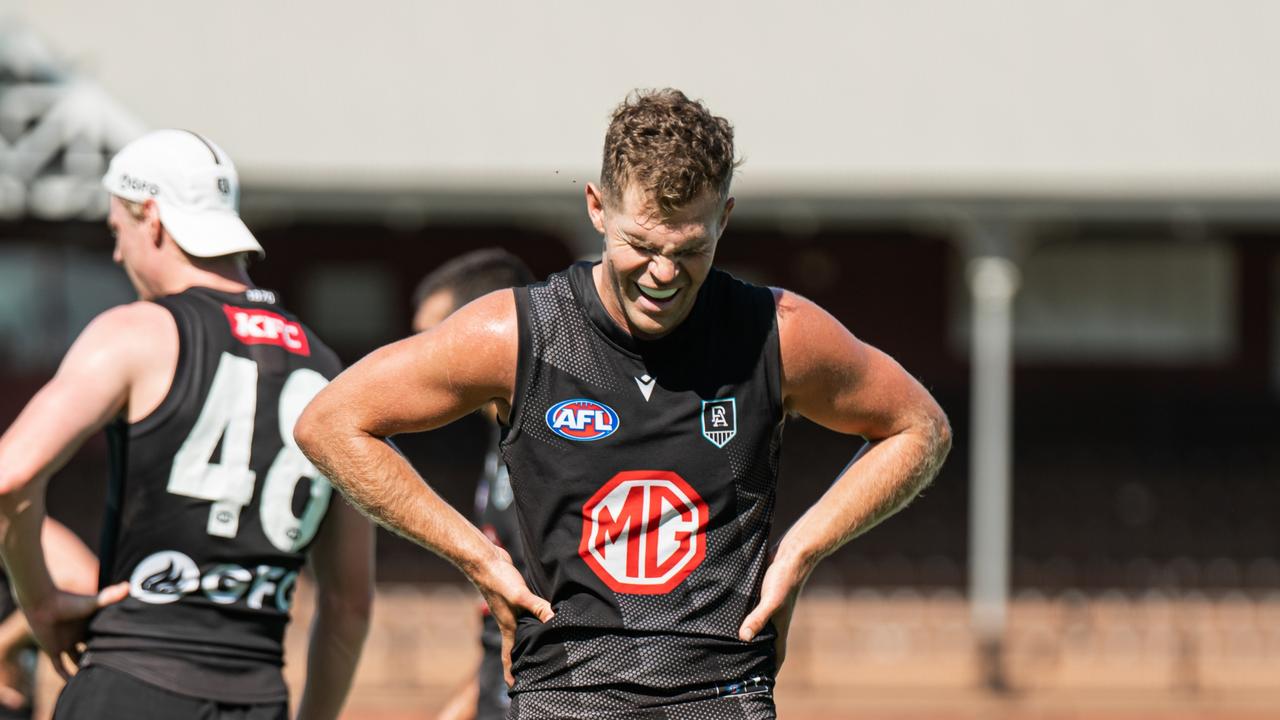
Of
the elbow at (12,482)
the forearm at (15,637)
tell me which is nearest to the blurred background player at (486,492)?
the forearm at (15,637)

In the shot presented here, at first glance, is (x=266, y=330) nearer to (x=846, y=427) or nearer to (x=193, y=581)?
(x=193, y=581)

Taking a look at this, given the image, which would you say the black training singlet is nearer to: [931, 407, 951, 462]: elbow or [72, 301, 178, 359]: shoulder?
[72, 301, 178, 359]: shoulder

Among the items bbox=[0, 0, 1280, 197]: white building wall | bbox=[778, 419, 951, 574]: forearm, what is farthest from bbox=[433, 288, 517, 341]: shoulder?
bbox=[0, 0, 1280, 197]: white building wall

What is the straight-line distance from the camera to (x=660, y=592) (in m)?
3.21

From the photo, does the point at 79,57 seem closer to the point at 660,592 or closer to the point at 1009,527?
the point at 1009,527

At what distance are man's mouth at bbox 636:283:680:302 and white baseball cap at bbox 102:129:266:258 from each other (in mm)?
1160

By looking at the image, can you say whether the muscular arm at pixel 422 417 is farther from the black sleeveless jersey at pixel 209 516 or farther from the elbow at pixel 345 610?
the elbow at pixel 345 610

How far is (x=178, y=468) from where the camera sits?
3.78 m

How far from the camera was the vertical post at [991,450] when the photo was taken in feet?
47.4

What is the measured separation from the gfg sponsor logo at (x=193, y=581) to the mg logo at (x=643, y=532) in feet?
3.30

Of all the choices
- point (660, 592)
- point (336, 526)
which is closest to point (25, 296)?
point (336, 526)

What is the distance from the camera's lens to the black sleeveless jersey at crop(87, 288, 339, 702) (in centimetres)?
377

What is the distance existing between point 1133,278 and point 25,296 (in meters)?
11.0

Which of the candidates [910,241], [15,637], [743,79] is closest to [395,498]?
[15,637]
